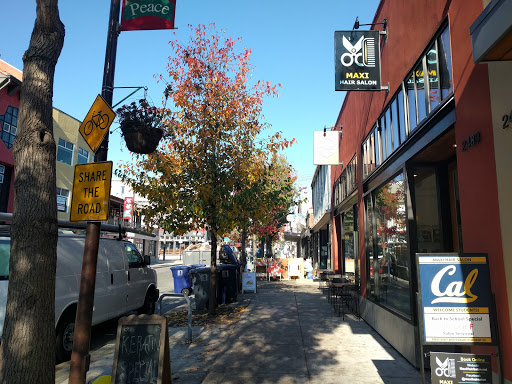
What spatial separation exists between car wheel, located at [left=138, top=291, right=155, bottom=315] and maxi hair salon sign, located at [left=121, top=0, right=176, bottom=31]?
285 inches

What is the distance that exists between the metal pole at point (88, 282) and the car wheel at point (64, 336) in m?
2.51

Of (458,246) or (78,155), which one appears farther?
(78,155)

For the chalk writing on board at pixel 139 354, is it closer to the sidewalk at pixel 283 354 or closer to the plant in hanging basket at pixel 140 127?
the sidewalk at pixel 283 354

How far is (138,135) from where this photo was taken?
560 cm

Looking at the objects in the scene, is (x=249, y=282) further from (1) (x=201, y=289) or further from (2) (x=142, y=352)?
(2) (x=142, y=352)

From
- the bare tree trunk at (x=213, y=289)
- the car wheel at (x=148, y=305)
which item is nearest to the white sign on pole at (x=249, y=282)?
the bare tree trunk at (x=213, y=289)

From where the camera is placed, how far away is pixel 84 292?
431 centimetres

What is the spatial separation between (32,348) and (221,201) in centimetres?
635

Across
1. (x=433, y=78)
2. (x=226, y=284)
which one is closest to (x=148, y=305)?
(x=226, y=284)

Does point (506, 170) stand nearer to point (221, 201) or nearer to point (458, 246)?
point (458, 246)

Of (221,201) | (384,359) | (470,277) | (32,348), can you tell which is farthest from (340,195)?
(32,348)

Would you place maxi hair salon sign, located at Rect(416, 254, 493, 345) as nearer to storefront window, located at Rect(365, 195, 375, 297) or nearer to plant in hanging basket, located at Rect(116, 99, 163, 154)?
plant in hanging basket, located at Rect(116, 99, 163, 154)

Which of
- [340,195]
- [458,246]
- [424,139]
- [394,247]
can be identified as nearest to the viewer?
[424,139]

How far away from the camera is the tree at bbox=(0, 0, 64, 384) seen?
3.27 meters
